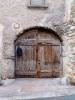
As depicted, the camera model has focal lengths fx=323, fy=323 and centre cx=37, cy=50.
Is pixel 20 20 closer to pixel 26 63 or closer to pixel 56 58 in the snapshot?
pixel 26 63

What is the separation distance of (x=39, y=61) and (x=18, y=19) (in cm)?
214

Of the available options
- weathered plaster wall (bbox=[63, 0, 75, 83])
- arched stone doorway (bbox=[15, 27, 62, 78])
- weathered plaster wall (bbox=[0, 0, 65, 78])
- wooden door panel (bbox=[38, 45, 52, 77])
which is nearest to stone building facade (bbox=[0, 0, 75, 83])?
weathered plaster wall (bbox=[0, 0, 65, 78])

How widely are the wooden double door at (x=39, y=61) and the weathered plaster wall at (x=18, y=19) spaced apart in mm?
563

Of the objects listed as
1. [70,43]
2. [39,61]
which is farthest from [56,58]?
[70,43]

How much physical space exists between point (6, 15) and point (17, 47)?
5.04ft

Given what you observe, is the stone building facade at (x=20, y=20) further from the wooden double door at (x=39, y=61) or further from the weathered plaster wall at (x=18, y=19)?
the wooden double door at (x=39, y=61)

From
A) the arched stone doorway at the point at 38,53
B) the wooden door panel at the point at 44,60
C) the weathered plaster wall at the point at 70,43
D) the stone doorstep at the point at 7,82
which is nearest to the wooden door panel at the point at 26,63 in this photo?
the arched stone doorway at the point at 38,53

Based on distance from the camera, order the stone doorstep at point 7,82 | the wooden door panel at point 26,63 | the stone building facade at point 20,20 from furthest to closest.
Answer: the wooden door panel at point 26,63 < the stone building facade at point 20,20 < the stone doorstep at point 7,82

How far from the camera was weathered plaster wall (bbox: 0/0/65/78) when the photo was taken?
1445 centimetres

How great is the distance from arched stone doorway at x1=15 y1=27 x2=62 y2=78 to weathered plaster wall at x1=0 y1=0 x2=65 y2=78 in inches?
12.3

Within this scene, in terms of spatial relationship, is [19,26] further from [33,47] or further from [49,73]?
[49,73]

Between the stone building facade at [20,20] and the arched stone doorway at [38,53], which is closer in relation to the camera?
the stone building facade at [20,20]

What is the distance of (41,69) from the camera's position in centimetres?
1478

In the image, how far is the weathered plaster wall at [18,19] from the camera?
14445 mm
